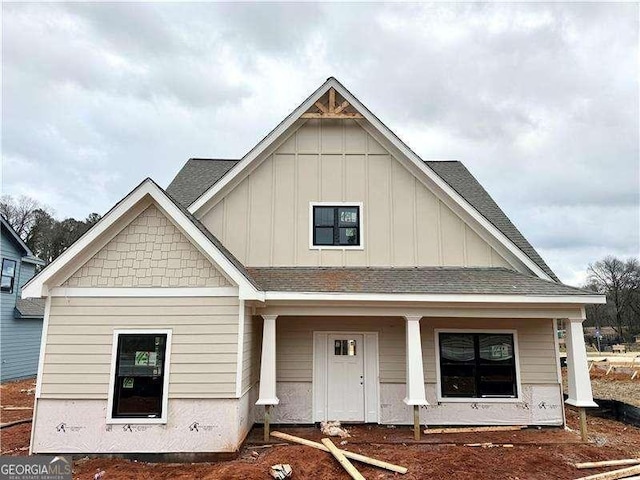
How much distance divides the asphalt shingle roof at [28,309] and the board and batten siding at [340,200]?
37.2 feet

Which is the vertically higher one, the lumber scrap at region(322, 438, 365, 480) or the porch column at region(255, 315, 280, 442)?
the porch column at region(255, 315, 280, 442)

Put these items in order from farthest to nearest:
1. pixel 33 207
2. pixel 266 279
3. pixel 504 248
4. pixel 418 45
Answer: pixel 33 207 → pixel 418 45 → pixel 504 248 → pixel 266 279

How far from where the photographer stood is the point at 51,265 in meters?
6.83

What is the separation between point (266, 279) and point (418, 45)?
9.75 meters

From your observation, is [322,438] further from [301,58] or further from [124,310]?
[301,58]

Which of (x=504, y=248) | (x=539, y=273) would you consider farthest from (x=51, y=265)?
(x=539, y=273)

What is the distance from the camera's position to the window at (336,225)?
31.2ft

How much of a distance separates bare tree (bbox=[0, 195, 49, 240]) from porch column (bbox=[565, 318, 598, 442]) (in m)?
52.2

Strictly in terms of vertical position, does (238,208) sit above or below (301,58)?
below

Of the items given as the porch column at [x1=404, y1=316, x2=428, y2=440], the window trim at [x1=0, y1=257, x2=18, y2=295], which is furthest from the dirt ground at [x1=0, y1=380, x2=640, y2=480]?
the window trim at [x1=0, y1=257, x2=18, y2=295]

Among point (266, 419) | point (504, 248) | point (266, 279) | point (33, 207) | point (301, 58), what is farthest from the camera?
point (33, 207)

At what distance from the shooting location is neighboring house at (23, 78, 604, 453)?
6861 millimetres

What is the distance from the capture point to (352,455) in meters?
6.48

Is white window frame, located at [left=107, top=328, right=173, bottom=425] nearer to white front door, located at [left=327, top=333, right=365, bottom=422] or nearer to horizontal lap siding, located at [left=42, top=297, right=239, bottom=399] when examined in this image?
horizontal lap siding, located at [left=42, top=297, right=239, bottom=399]
